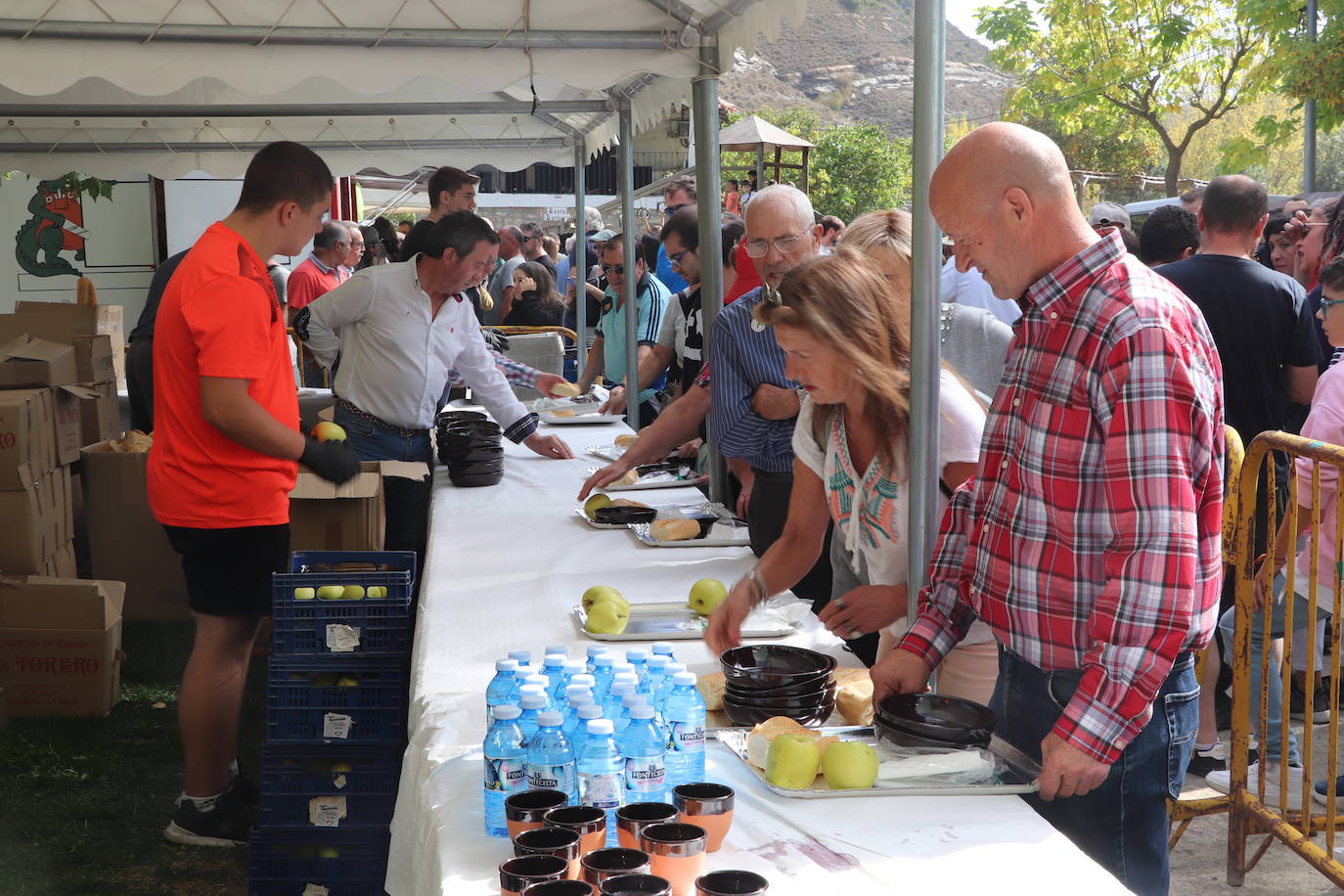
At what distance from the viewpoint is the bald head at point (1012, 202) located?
1.65 meters

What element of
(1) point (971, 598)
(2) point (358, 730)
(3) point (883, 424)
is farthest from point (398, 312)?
(1) point (971, 598)

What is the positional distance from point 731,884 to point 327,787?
1.88m

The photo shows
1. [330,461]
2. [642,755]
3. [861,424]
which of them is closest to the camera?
[642,755]

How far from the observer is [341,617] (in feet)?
9.71

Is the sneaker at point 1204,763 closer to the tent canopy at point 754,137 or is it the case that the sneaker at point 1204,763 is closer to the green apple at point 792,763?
the green apple at point 792,763

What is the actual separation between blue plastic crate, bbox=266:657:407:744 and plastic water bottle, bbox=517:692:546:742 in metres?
1.45

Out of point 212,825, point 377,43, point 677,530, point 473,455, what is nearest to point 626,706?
point 677,530

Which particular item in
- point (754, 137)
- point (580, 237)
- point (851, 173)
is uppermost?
point (851, 173)

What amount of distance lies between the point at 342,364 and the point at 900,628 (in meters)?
2.76

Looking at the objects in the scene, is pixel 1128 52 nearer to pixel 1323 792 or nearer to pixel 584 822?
pixel 1323 792

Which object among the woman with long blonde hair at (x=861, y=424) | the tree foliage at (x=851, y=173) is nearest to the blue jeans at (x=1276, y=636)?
the woman with long blonde hair at (x=861, y=424)

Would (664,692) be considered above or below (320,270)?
below

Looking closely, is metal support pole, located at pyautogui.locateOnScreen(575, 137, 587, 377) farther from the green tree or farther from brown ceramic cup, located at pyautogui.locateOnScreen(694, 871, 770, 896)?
the green tree

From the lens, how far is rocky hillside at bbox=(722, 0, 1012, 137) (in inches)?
3095
